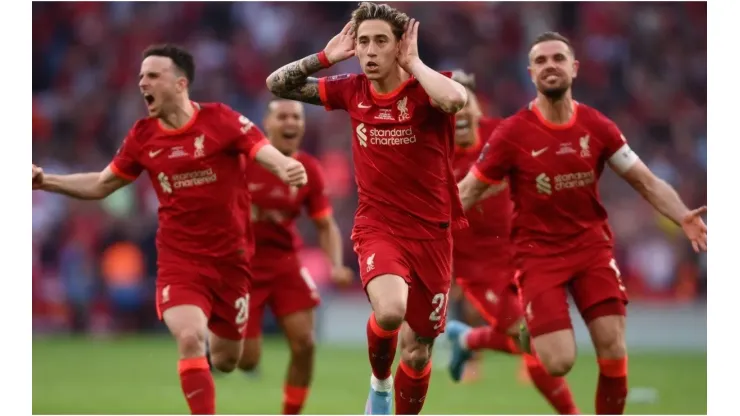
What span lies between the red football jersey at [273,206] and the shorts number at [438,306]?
9.28 ft

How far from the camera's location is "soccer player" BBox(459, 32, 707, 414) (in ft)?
25.6

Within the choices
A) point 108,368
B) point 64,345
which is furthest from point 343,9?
point 108,368

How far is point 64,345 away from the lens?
17875 millimetres

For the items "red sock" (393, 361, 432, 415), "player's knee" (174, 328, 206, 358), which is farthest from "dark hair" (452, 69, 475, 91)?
"player's knee" (174, 328, 206, 358)

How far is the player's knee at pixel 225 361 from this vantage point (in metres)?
8.56

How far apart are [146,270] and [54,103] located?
5.13 metres

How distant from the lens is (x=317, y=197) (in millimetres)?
10023

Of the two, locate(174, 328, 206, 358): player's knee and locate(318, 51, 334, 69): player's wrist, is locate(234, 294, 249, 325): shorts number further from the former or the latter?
locate(318, 51, 334, 69): player's wrist

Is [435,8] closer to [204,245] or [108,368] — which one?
[108,368]

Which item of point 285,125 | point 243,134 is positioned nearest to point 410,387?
point 243,134

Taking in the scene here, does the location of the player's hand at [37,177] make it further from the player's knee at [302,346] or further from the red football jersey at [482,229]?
the red football jersey at [482,229]

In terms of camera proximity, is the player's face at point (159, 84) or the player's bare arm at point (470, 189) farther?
the player's bare arm at point (470, 189)

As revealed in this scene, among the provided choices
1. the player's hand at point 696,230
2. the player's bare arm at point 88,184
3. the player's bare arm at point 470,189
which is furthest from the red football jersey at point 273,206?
the player's hand at point 696,230

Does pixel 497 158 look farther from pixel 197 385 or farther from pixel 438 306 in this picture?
pixel 197 385
